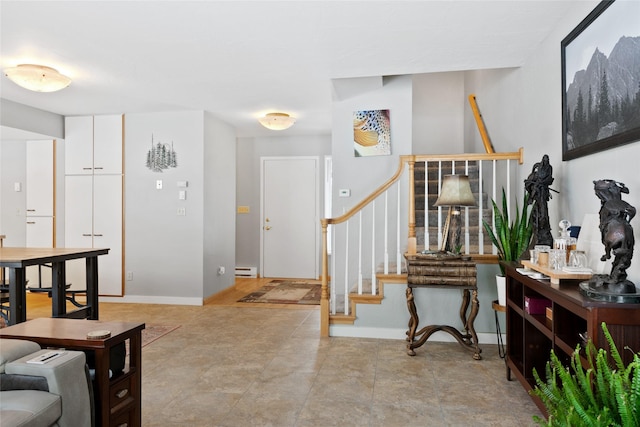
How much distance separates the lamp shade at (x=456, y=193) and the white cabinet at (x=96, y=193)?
4.19 m

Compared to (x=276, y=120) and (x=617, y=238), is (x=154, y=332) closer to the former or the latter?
(x=276, y=120)

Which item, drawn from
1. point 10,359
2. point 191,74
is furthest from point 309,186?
point 10,359

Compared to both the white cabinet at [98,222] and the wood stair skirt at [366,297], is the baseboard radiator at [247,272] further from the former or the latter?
the wood stair skirt at [366,297]

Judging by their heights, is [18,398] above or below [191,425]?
above

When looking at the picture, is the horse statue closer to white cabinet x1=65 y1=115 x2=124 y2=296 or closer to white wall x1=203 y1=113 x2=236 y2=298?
white wall x1=203 y1=113 x2=236 y2=298

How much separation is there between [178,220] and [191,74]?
213 cm

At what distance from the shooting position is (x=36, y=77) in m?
3.61

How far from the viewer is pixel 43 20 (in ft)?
9.35

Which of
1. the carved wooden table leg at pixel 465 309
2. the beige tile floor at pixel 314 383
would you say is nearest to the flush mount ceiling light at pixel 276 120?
the beige tile floor at pixel 314 383

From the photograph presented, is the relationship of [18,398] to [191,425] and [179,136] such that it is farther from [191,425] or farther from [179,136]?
[179,136]

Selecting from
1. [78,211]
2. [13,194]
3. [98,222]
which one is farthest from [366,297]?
[13,194]

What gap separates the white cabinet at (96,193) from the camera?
18.3 feet

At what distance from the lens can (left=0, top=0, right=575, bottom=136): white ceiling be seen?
2.69 meters

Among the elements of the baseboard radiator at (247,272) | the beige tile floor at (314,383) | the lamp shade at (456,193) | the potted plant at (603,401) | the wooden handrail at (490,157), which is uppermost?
the wooden handrail at (490,157)
